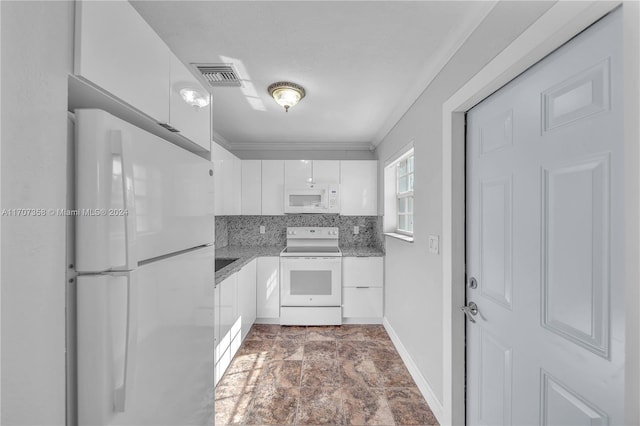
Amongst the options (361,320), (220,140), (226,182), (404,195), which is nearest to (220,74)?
(226,182)

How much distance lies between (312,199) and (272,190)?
1.81 feet

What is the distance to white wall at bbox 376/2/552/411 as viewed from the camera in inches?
45.9

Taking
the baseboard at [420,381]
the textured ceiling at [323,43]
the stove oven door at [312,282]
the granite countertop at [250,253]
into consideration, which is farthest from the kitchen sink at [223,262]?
the baseboard at [420,381]

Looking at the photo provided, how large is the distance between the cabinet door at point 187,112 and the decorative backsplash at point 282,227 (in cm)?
254

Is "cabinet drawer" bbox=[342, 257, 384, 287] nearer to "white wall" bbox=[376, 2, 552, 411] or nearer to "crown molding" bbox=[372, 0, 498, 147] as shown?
"white wall" bbox=[376, 2, 552, 411]

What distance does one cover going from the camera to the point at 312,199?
350cm

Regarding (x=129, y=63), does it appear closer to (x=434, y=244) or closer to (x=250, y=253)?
(x=434, y=244)

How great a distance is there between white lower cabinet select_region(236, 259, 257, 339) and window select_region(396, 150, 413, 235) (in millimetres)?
1786

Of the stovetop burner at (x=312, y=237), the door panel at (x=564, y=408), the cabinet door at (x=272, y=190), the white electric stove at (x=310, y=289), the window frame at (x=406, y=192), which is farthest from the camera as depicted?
the stovetop burner at (x=312, y=237)

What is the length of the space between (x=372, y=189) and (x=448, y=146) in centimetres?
204

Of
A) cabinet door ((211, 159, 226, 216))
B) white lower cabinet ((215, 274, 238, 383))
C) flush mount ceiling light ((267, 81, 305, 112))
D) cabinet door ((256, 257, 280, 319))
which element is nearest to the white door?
flush mount ceiling light ((267, 81, 305, 112))

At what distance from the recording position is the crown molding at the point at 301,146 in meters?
3.77

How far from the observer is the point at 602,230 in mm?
801

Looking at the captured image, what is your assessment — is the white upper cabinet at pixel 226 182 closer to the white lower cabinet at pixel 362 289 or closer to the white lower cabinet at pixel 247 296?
the white lower cabinet at pixel 247 296
